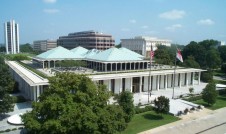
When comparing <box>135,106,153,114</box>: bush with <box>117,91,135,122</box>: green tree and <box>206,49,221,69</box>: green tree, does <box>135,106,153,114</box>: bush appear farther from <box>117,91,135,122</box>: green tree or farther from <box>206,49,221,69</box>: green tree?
<box>206,49,221,69</box>: green tree

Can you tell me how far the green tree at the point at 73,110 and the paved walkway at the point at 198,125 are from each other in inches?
370

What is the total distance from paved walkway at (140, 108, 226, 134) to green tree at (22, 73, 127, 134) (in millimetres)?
9396

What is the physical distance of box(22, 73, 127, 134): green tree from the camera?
20.0m

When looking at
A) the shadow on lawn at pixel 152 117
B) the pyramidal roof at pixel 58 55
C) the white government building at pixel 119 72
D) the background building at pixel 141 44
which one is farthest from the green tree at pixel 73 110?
the background building at pixel 141 44

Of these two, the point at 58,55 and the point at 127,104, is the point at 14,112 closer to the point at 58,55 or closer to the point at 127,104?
the point at 127,104

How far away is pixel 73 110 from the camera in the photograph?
66.8ft

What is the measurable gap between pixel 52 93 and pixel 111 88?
2588 centimetres

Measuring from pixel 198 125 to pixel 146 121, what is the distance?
7337 mm

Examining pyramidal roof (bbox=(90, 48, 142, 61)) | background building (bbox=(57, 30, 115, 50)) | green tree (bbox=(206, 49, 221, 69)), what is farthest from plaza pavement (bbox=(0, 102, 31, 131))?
background building (bbox=(57, 30, 115, 50))

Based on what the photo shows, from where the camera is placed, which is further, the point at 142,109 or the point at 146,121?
the point at 142,109

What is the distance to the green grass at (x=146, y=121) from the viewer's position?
29.7 m

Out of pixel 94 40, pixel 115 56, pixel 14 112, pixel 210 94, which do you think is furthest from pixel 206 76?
pixel 94 40

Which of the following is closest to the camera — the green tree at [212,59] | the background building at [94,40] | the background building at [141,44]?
the green tree at [212,59]

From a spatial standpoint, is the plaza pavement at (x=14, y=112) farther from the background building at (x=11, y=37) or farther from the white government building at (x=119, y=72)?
the background building at (x=11, y=37)
